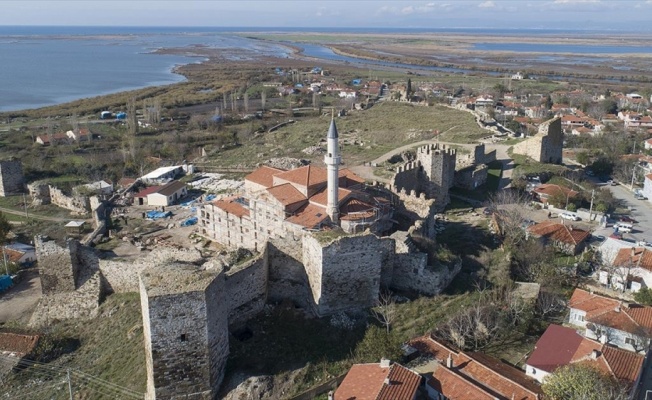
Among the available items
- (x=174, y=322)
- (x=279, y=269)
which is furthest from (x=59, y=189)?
(x=174, y=322)

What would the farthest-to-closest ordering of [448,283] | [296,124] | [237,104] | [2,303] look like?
1. [237,104]
2. [296,124]
3. [2,303]
4. [448,283]

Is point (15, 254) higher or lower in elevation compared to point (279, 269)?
lower

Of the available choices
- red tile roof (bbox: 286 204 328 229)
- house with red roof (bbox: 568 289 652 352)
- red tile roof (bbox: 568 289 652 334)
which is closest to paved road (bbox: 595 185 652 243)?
red tile roof (bbox: 568 289 652 334)

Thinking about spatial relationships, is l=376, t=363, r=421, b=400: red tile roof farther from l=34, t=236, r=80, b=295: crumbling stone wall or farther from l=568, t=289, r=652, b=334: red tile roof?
l=34, t=236, r=80, b=295: crumbling stone wall

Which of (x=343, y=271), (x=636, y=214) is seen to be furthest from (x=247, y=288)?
(x=636, y=214)

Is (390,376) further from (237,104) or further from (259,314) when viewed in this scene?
(237,104)

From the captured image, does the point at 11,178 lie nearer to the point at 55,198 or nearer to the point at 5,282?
the point at 55,198
